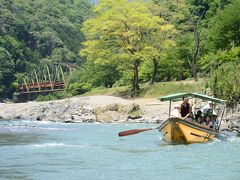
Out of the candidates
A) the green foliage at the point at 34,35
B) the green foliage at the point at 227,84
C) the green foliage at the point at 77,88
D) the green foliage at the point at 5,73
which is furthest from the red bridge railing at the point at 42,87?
the green foliage at the point at 227,84

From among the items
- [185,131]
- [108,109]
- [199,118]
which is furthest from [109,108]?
[185,131]

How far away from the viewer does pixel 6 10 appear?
374ft

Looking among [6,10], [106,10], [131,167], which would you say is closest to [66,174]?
[131,167]

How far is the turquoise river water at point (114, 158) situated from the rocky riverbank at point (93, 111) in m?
11.5

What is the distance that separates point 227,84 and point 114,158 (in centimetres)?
1511

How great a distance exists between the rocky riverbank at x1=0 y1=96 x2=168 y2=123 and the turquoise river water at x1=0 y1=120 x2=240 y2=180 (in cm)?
1148

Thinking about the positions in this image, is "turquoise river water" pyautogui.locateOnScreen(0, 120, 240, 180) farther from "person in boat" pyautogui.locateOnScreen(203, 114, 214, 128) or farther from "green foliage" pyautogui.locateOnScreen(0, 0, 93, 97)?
"green foliage" pyautogui.locateOnScreen(0, 0, 93, 97)

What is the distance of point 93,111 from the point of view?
3981 cm

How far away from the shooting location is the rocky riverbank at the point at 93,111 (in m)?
36.9

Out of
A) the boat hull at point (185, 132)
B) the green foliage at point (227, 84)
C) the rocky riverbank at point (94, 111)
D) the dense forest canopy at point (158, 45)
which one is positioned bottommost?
the rocky riverbank at point (94, 111)

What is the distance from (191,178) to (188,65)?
142 feet

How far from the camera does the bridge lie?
289 ft

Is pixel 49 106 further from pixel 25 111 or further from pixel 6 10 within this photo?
pixel 6 10

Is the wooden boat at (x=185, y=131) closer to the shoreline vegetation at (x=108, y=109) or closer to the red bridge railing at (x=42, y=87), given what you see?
the shoreline vegetation at (x=108, y=109)
